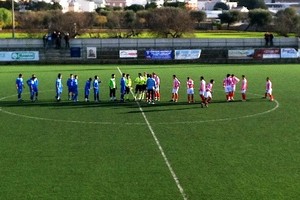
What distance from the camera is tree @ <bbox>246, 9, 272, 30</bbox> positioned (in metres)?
99.2

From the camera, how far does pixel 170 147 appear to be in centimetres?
1761

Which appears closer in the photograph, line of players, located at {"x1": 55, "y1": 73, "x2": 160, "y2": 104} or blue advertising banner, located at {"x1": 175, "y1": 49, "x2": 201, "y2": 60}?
line of players, located at {"x1": 55, "y1": 73, "x2": 160, "y2": 104}

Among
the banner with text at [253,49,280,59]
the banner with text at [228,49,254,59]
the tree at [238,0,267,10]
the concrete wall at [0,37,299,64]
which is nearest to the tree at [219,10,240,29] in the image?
the tree at [238,0,267,10]

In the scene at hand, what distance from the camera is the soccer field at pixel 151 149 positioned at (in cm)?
1345

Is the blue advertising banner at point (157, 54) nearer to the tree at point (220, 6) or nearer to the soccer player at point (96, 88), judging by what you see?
the soccer player at point (96, 88)

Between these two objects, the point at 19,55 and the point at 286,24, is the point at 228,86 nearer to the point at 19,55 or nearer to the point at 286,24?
the point at 19,55

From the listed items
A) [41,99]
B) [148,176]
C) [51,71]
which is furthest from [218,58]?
[148,176]

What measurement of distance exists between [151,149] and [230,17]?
9201 centimetres

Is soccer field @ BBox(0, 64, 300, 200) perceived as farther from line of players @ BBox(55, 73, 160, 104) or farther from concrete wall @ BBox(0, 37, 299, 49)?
concrete wall @ BBox(0, 37, 299, 49)

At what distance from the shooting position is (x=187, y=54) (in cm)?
5228

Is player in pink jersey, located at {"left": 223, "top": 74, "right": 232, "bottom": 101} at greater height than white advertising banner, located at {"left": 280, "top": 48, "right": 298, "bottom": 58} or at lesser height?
lesser

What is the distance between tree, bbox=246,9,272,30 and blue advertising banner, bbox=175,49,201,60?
165ft

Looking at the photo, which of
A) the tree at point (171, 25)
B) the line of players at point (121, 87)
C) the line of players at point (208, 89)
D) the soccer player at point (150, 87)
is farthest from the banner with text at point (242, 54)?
the tree at point (171, 25)

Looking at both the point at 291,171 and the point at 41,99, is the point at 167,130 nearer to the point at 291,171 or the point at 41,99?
the point at 291,171
